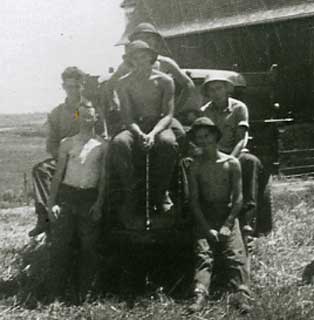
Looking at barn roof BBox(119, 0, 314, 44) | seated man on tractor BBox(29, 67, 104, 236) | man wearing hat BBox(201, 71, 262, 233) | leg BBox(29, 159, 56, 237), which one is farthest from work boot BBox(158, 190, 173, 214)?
barn roof BBox(119, 0, 314, 44)

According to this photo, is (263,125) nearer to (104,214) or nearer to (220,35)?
(104,214)

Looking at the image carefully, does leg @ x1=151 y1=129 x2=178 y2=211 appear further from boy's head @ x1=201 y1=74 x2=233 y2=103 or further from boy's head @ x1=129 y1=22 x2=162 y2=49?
boy's head @ x1=129 y1=22 x2=162 y2=49

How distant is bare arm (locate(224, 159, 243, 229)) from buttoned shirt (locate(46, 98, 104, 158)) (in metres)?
1.60

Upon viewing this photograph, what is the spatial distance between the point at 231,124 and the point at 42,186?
2104 millimetres

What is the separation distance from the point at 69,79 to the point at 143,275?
7.12ft

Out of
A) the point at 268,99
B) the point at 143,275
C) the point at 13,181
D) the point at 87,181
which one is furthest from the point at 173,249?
the point at 13,181

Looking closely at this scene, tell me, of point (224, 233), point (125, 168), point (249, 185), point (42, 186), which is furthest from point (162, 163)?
point (42, 186)

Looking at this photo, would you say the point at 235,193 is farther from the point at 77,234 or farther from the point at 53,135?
the point at 53,135

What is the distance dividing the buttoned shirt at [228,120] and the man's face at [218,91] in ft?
0.40

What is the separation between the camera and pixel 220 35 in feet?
72.3

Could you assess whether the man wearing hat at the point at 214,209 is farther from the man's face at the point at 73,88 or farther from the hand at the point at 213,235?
the man's face at the point at 73,88

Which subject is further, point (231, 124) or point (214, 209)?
point (231, 124)

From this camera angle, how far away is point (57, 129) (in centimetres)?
698

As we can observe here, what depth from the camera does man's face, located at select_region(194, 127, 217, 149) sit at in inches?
229
